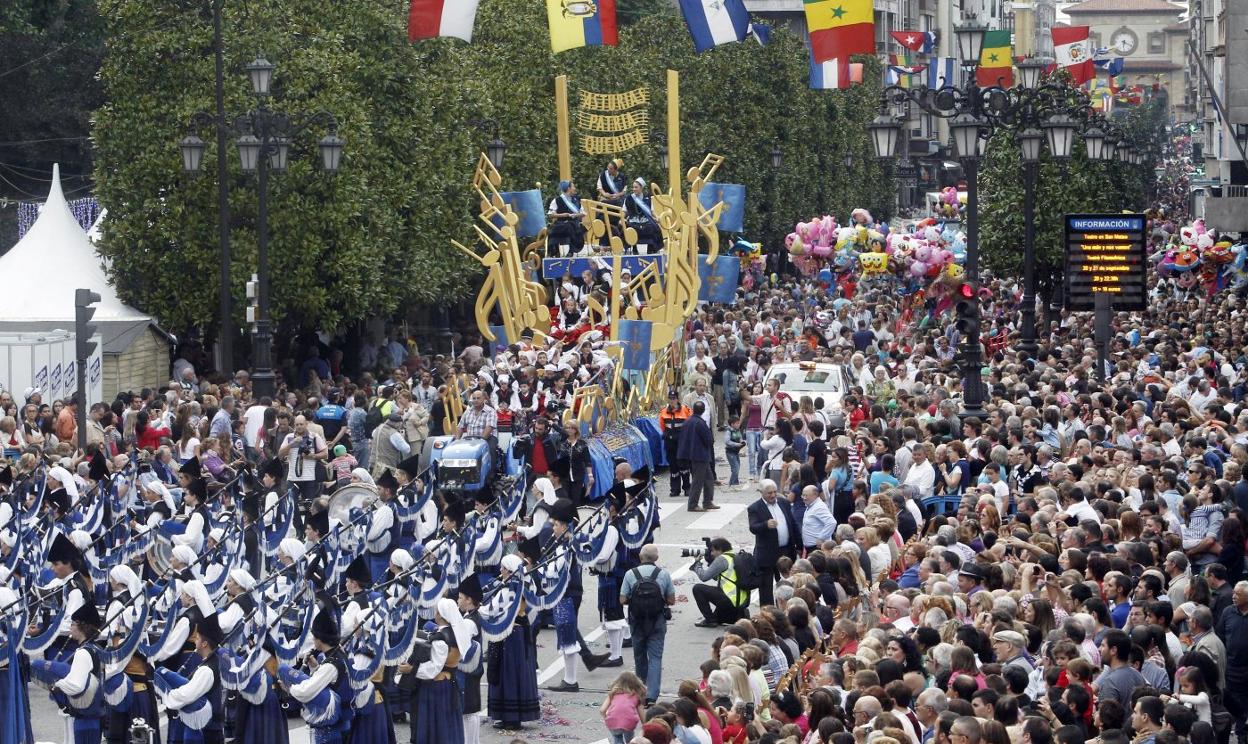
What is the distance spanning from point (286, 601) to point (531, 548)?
282 centimetres

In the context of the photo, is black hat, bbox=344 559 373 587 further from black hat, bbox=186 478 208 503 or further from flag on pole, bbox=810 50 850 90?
flag on pole, bbox=810 50 850 90

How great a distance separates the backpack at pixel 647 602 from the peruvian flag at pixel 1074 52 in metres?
50.4

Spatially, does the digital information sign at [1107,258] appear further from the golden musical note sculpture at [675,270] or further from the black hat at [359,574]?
the black hat at [359,574]

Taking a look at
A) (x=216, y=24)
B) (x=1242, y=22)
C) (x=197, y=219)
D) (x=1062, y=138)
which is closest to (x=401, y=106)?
(x=197, y=219)

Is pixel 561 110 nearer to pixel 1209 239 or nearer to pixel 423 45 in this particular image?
pixel 423 45

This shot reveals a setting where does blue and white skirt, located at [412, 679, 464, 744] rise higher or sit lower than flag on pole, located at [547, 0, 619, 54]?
lower

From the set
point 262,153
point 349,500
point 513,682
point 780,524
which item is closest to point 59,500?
point 349,500

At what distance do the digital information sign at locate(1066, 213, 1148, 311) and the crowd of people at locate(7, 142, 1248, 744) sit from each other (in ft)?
3.32

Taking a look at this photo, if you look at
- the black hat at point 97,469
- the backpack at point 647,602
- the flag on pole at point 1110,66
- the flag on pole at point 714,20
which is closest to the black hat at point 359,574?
the backpack at point 647,602

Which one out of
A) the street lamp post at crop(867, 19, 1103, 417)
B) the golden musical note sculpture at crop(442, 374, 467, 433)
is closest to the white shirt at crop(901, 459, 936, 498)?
the street lamp post at crop(867, 19, 1103, 417)

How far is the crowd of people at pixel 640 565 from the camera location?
12625 millimetres

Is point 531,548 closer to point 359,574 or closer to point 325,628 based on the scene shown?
point 359,574

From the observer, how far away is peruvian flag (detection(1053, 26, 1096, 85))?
68438 mm

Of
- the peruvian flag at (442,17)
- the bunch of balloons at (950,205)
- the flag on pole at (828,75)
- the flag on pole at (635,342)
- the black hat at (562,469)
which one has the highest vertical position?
the peruvian flag at (442,17)
